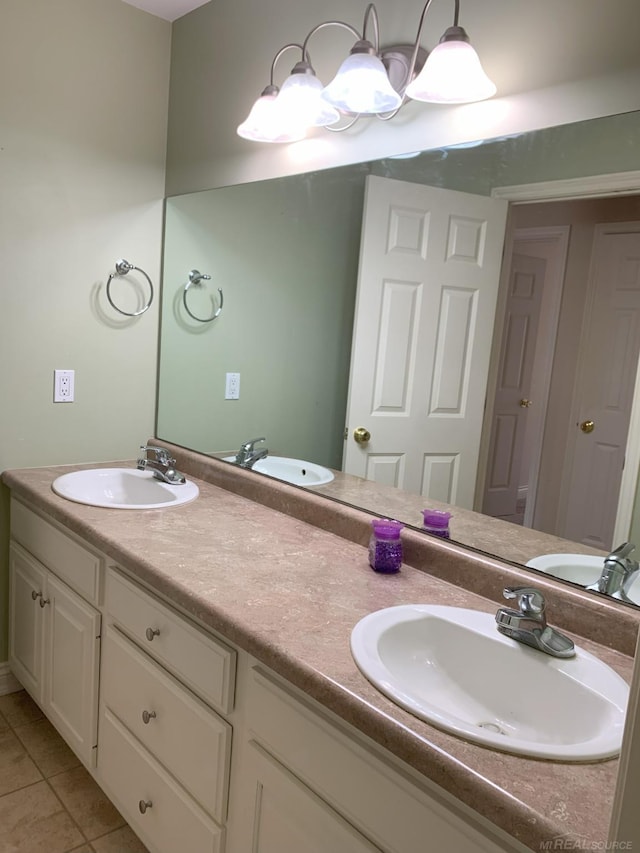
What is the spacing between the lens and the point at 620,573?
128 centimetres

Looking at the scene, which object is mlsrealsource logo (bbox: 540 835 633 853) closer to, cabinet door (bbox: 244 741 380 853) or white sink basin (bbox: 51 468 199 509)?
cabinet door (bbox: 244 741 380 853)

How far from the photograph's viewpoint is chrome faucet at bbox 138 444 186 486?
2195 mm

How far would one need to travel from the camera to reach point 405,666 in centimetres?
120

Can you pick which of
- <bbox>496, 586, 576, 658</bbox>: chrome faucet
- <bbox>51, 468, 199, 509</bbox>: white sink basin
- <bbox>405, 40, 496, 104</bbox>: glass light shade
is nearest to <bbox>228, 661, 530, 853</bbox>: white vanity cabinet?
<bbox>496, 586, 576, 658</bbox>: chrome faucet

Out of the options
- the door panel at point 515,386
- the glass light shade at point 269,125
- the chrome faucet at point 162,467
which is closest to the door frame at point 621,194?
the door panel at point 515,386

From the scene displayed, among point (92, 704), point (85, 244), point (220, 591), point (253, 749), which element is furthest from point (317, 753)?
point (85, 244)

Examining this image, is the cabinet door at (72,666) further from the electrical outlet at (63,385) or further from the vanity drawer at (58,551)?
the electrical outlet at (63,385)

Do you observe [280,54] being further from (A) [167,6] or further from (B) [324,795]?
(B) [324,795]

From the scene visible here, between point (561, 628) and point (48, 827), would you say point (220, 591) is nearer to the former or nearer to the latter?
point (561, 628)

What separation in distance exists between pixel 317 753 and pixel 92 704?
979 millimetres

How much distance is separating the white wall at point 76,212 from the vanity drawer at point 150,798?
877mm

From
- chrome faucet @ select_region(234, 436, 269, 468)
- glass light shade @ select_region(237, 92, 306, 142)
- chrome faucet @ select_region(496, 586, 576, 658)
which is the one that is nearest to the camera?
chrome faucet @ select_region(496, 586, 576, 658)

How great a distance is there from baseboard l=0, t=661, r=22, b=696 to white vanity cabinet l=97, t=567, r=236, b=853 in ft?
2.58

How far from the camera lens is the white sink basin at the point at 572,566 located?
1.33m
